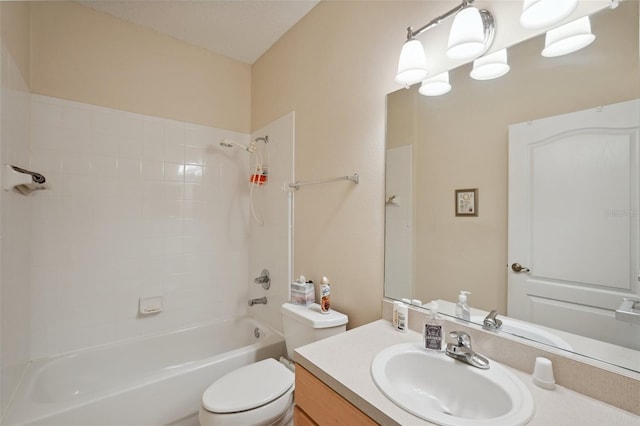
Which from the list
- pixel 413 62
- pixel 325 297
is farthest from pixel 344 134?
pixel 325 297

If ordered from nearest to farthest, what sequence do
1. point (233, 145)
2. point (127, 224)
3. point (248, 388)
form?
1. point (248, 388)
2. point (127, 224)
3. point (233, 145)

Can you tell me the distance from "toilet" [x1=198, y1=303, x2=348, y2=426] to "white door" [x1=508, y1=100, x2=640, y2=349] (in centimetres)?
81

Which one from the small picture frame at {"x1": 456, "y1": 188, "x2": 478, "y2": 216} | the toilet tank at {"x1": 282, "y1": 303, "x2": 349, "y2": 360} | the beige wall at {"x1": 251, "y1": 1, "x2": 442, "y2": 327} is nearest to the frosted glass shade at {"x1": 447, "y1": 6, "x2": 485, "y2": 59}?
the beige wall at {"x1": 251, "y1": 1, "x2": 442, "y2": 327}

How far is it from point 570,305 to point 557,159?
0.43 m

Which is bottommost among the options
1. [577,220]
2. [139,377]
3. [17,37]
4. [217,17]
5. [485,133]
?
[139,377]

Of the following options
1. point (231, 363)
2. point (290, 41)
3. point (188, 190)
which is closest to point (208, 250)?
point (188, 190)

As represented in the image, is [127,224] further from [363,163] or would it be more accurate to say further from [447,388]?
[447,388]

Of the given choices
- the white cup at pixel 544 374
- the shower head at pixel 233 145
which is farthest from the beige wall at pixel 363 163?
the shower head at pixel 233 145

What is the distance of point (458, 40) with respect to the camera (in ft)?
3.04

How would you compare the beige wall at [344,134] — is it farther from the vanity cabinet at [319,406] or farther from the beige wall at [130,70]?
the beige wall at [130,70]

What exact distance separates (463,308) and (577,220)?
17.8 inches

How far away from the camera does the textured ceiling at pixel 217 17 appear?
5.57 ft

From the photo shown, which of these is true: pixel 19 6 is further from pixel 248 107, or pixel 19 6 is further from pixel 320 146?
pixel 320 146

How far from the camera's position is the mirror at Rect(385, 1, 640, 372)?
29.6 inches
